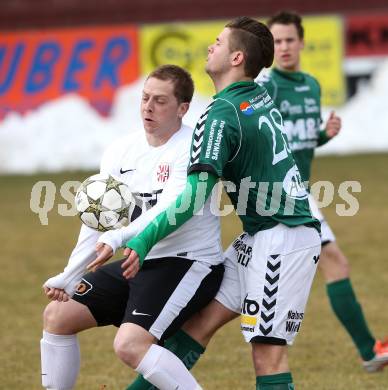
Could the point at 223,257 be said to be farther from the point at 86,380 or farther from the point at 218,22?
the point at 218,22

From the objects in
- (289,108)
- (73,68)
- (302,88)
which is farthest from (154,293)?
(73,68)

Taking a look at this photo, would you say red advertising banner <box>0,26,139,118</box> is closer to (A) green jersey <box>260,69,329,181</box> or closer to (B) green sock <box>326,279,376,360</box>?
(A) green jersey <box>260,69,329,181</box>

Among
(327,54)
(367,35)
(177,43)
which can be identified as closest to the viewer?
(327,54)

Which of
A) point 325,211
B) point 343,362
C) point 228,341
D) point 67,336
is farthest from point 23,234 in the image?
point 67,336

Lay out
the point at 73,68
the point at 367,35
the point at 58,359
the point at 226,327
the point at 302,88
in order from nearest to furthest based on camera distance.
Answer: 1. the point at 58,359
2. the point at 302,88
3. the point at 226,327
4. the point at 73,68
5. the point at 367,35

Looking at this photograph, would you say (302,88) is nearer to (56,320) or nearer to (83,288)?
(83,288)

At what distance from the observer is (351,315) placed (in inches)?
269

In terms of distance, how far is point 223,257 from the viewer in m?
5.11

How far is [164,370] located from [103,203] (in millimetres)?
807

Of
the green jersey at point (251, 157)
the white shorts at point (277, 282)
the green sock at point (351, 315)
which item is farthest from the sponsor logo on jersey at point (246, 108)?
the green sock at point (351, 315)

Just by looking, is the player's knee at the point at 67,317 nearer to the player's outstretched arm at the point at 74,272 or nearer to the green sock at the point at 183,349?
the player's outstretched arm at the point at 74,272

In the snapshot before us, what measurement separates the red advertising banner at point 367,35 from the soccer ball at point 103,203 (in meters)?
13.6

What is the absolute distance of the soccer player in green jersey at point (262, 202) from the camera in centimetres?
470

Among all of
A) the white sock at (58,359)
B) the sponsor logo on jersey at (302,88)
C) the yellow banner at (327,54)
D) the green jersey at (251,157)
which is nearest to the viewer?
the green jersey at (251,157)
